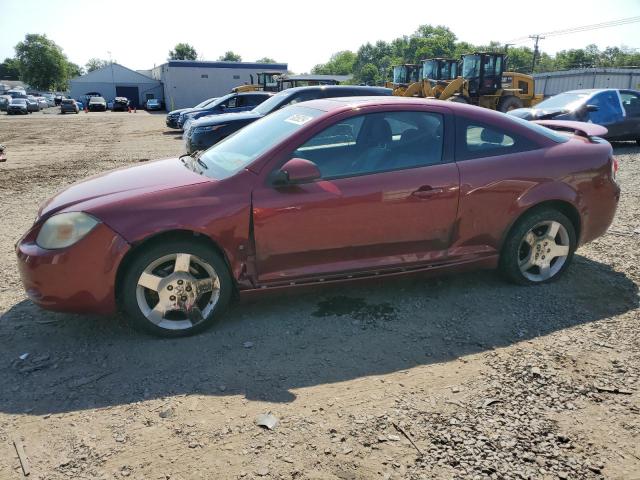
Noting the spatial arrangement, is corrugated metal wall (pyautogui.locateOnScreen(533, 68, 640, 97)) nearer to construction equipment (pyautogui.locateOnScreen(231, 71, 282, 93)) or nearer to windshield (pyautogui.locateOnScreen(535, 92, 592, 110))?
construction equipment (pyautogui.locateOnScreen(231, 71, 282, 93))

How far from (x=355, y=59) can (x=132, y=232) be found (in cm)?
14569

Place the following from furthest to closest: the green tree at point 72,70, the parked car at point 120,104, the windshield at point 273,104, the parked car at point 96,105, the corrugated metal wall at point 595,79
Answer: the green tree at point 72,70 < the parked car at point 120,104 < the parked car at point 96,105 < the corrugated metal wall at point 595,79 < the windshield at point 273,104

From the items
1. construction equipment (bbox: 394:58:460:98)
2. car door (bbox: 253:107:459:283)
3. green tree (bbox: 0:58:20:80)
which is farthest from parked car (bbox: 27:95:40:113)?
green tree (bbox: 0:58:20:80)

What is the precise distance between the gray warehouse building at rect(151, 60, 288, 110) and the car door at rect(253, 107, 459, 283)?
49811 mm

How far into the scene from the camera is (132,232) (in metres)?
3.21

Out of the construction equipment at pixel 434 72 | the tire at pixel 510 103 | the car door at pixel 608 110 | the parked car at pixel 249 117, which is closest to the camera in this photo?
the parked car at pixel 249 117

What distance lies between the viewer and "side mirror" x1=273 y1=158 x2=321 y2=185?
337cm

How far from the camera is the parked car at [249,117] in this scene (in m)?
10.6

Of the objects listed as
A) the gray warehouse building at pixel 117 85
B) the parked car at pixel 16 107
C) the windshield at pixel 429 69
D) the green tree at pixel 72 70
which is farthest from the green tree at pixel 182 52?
the windshield at pixel 429 69

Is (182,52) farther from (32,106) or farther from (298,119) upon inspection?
(298,119)

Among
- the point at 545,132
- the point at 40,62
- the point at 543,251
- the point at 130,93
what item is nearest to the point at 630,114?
the point at 545,132

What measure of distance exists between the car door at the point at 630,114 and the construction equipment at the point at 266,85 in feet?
57.2

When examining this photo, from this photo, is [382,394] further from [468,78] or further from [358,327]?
[468,78]

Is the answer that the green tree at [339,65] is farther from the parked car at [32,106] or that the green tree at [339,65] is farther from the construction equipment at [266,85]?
the construction equipment at [266,85]
